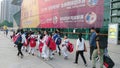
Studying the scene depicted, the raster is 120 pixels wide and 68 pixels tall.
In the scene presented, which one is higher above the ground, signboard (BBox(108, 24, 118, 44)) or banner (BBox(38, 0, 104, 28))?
banner (BBox(38, 0, 104, 28))

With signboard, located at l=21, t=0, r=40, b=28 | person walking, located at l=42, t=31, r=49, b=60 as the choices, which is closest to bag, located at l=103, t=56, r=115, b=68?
person walking, located at l=42, t=31, r=49, b=60

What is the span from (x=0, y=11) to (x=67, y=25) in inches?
6214

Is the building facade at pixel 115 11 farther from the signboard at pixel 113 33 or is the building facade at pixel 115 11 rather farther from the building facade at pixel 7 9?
the building facade at pixel 7 9

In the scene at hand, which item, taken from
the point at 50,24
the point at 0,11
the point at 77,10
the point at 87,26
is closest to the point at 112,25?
the point at 87,26

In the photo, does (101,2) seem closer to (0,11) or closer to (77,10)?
(77,10)

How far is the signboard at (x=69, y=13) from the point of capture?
34.4 metres

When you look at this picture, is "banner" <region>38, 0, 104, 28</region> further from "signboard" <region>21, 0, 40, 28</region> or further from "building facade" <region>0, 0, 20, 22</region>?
"building facade" <region>0, 0, 20, 22</region>

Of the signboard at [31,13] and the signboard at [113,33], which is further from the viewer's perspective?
the signboard at [31,13]

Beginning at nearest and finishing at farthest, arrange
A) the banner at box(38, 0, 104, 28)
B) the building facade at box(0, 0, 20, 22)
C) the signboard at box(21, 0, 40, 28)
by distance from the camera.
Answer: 1. the banner at box(38, 0, 104, 28)
2. the signboard at box(21, 0, 40, 28)
3. the building facade at box(0, 0, 20, 22)

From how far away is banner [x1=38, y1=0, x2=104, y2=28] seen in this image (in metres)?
34.3

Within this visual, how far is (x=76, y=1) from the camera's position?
4025cm

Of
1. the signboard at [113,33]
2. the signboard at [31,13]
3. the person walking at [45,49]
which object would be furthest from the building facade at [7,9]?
the person walking at [45,49]

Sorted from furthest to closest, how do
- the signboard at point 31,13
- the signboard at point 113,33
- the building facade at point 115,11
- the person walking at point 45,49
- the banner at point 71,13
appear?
1. the signboard at point 31,13
2. the banner at point 71,13
3. the building facade at point 115,11
4. the signboard at point 113,33
5. the person walking at point 45,49

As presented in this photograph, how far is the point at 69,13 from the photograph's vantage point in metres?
42.8
